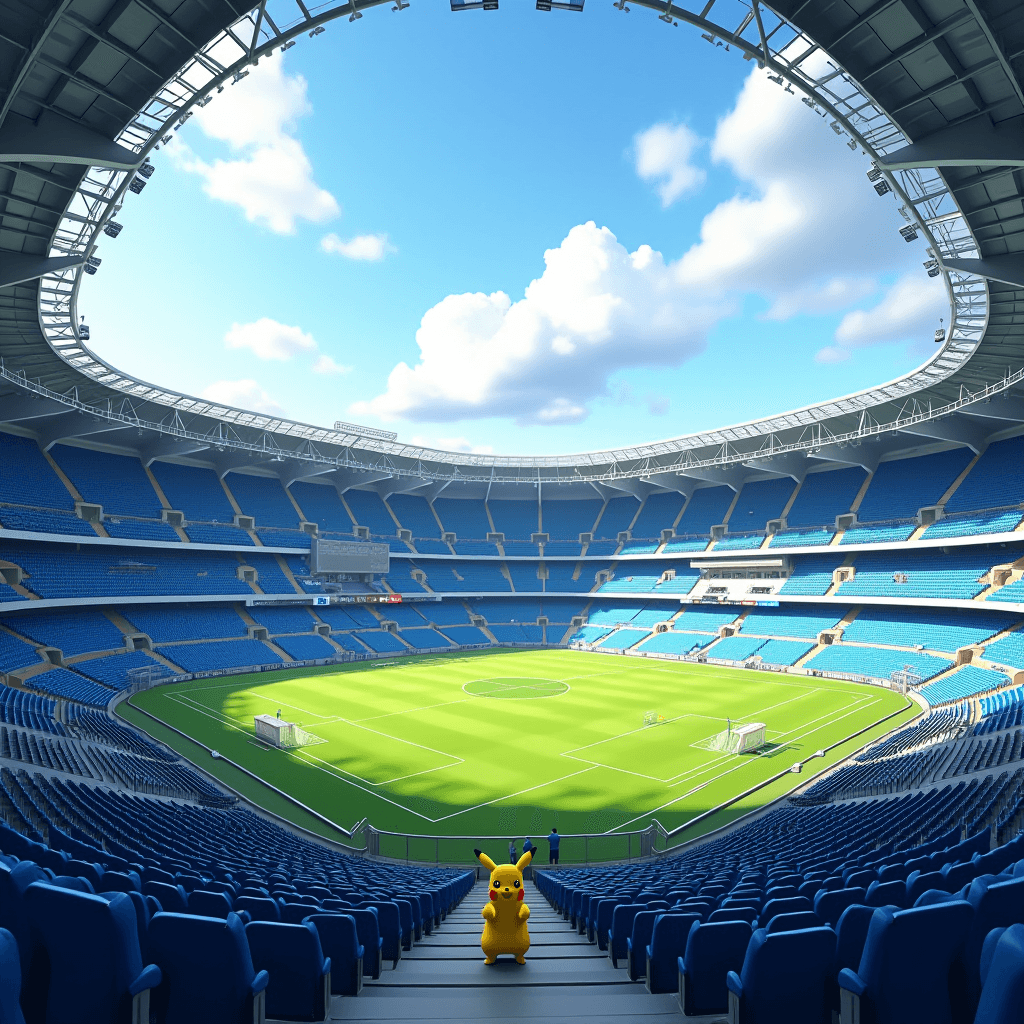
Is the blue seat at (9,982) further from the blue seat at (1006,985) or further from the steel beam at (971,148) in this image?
the steel beam at (971,148)

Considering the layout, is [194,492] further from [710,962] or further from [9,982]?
[9,982]

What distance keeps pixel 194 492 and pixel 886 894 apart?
185 ft

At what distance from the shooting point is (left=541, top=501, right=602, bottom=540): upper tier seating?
71.5 metres

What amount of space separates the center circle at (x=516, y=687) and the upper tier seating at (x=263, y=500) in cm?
2574

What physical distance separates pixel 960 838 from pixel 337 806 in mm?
19243

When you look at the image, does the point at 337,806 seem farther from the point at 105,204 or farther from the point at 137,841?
the point at 105,204

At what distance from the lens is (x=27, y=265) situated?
72.7 feet

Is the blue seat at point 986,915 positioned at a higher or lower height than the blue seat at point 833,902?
higher

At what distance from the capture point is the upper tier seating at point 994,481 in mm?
39594

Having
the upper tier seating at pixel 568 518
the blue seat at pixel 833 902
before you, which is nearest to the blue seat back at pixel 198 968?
the blue seat at pixel 833 902

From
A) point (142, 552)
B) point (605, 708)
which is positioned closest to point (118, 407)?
point (142, 552)

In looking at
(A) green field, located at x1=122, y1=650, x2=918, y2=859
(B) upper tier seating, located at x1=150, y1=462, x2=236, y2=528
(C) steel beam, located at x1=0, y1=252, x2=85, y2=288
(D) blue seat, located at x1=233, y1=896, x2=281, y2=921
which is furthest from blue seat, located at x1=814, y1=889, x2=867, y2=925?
(B) upper tier seating, located at x1=150, y1=462, x2=236, y2=528

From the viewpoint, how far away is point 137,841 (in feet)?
36.2

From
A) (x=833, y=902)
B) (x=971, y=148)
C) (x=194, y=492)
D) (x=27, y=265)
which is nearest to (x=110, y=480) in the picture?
(x=194, y=492)
